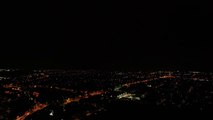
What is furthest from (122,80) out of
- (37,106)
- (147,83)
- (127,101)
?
(37,106)

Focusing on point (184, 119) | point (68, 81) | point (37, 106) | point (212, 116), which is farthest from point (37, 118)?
point (68, 81)

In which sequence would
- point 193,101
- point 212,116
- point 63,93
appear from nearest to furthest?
point 212,116, point 193,101, point 63,93

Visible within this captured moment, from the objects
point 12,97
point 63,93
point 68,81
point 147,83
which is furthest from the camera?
point 68,81

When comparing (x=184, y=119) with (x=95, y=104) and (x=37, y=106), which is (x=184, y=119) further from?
(x=37, y=106)

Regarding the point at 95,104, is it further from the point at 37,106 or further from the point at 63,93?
the point at 63,93

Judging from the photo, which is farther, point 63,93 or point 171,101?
point 63,93

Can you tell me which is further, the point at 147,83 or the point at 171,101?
the point at 147,83

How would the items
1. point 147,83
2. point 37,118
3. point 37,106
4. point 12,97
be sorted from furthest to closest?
point 147,83 → point 12,97 → point 37,106 → point 37,118

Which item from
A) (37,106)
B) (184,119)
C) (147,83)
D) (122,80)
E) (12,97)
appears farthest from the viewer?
(122,80)

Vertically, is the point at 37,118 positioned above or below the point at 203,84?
below
